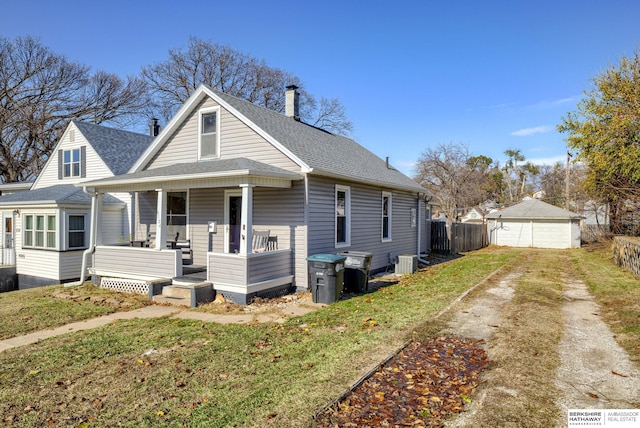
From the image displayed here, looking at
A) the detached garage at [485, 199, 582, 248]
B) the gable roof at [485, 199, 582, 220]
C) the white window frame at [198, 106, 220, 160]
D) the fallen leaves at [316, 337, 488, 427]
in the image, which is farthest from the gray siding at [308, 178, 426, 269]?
the detached garage at [485, 199, 582, 248]

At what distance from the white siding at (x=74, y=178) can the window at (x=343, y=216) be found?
1084 cm

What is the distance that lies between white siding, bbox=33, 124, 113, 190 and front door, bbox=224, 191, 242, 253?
789cm

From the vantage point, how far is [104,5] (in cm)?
1556

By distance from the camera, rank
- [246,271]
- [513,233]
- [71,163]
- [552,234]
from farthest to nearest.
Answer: [513,233]
[552,234]
[71,163]
[246,271]

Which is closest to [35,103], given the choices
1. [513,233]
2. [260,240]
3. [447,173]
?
[260,240]

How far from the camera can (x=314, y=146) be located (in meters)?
12.5

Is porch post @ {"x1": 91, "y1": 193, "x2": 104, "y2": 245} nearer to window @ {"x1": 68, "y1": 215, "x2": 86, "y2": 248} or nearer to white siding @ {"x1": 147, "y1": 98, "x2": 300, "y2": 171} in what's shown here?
white siding @ {"x1": 147, "y1": 98, "x2": 300, "y2": 171}

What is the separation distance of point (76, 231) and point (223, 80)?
81.9 feet

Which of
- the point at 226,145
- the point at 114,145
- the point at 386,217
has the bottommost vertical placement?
the point at 386,217

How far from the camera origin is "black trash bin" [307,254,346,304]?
8992 millimetres

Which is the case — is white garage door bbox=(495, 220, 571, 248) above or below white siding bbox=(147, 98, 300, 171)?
below

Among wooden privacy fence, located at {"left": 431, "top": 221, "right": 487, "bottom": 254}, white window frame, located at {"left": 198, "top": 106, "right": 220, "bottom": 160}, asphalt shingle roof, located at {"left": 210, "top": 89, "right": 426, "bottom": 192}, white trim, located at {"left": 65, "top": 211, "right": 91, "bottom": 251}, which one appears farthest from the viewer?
wooden privacy fence, located at {"left": 431, "top": 221, "right": 487, "bottom": 254}

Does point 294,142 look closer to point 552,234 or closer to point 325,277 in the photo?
point 325,277

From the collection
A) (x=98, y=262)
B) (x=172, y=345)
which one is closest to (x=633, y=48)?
(x=172, y=345)
